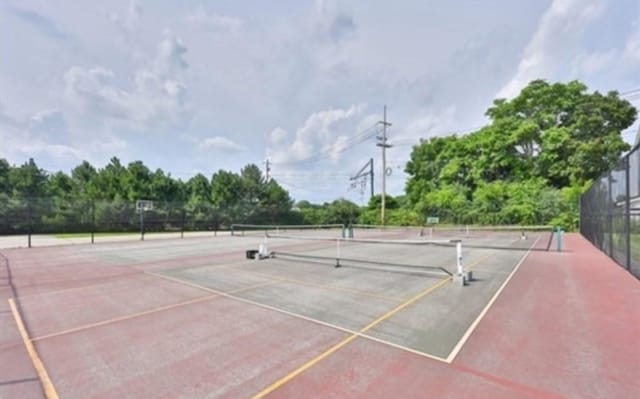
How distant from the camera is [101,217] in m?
28.3

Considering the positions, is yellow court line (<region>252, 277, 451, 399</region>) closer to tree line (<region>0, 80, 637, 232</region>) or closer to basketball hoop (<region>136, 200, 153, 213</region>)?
basketball hoop (<region>136, 200, 153, 213</region>)

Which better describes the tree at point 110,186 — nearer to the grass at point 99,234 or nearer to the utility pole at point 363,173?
the grass at point 99,234

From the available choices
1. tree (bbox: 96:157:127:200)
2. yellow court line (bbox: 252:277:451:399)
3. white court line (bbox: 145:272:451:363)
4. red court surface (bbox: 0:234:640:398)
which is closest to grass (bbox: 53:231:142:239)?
tree (bbox: 96:157:127:200)

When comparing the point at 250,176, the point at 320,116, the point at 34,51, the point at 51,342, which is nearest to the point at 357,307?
the point at 51,342

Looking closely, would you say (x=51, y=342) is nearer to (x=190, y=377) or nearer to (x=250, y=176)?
(x=190, y=377)

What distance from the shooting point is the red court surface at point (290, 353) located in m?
3.19

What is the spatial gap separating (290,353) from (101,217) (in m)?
31.1

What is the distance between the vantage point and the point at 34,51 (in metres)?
12.4

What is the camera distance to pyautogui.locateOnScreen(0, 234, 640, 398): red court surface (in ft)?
10.5

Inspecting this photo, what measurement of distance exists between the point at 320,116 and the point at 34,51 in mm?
28052

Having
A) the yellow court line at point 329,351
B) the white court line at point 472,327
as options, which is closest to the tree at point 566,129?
the white court line at point 472,327

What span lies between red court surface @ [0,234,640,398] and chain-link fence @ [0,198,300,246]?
70.3 ft

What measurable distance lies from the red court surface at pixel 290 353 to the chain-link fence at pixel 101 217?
844 inches

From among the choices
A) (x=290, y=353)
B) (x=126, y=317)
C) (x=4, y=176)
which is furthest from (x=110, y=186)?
(x=290, y=353)
